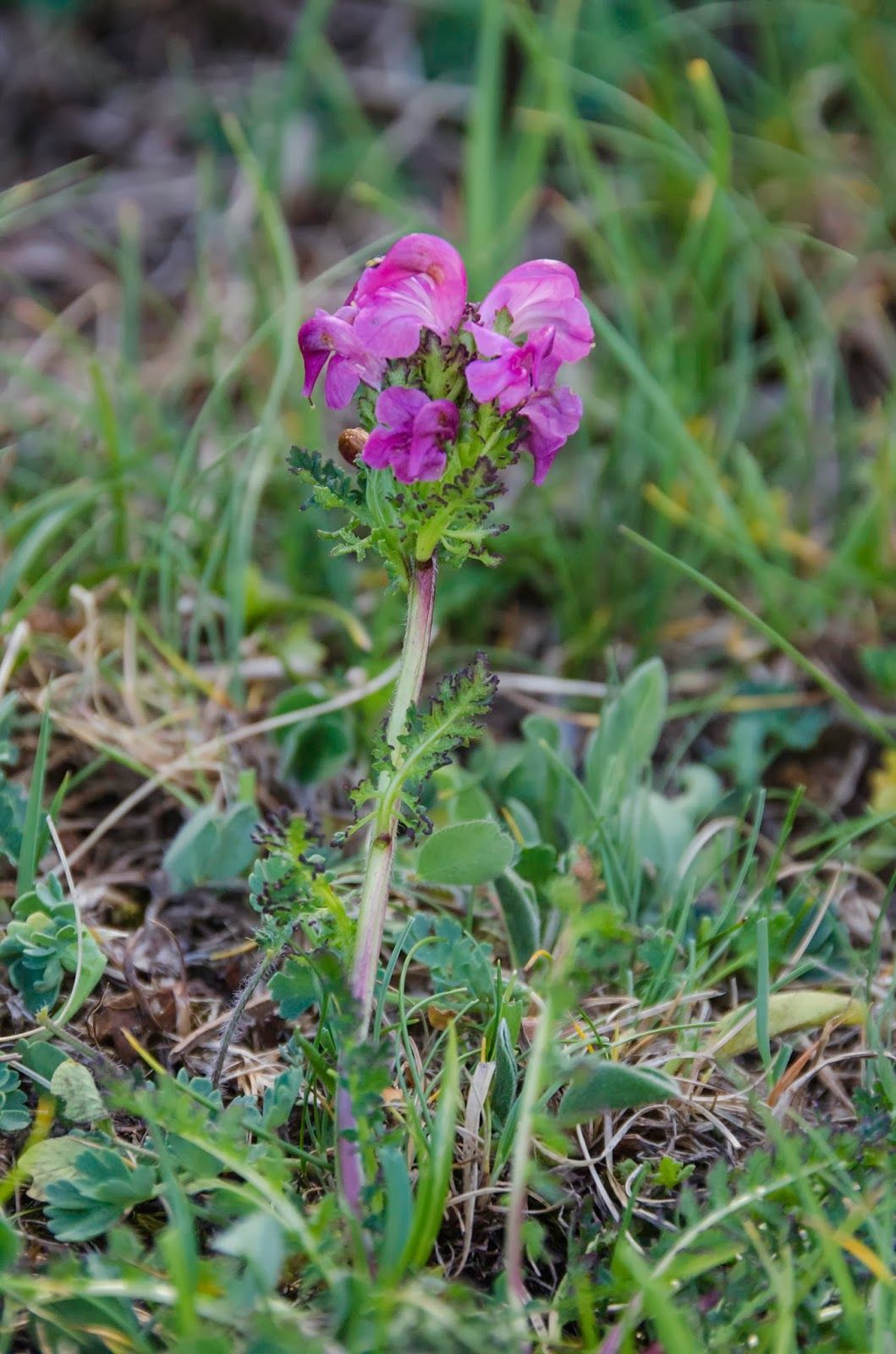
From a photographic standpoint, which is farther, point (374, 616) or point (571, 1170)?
point (374, 616)

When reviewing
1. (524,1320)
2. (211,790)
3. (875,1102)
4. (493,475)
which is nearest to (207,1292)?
(524,1320)

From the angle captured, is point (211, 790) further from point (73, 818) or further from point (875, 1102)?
point (875, 1102)

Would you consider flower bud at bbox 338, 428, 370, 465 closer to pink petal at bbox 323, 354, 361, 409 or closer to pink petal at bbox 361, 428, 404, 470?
pink petal at bbox 323, 354, 361, 409

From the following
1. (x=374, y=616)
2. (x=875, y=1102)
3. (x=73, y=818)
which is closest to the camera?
(x=875, y=1102)

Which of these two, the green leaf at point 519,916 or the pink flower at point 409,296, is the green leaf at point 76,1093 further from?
the pink flower at point 409,296

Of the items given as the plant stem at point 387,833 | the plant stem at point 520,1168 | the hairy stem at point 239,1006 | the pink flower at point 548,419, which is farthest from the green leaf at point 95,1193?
the pink flower at point 548,419

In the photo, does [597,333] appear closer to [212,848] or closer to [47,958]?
[212,848]
